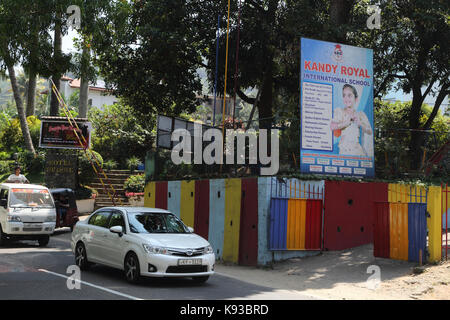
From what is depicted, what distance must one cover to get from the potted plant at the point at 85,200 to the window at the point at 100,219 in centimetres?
1668

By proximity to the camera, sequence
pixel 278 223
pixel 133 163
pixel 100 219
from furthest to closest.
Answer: pixel 133 163 → pixel 278 223 → pixel 100 219

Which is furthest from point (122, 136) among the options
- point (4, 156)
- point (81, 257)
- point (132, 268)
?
point (132, 268)

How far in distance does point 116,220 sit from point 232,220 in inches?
211

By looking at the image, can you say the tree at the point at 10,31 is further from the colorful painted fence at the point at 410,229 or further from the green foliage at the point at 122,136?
the green foliage at the point at 122,136

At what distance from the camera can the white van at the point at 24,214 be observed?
17.3 m

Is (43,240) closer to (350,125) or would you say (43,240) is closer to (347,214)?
(347,214)

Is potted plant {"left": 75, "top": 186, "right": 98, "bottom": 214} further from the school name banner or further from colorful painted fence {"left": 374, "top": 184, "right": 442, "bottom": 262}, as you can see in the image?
colorful painted fence {"left": 374, "top": 184, "right": 442, "bottom": 262}

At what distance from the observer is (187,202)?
19328 millimetres

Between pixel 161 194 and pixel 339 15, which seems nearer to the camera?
pixel 339 15

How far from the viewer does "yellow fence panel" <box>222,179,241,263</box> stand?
16.3 m

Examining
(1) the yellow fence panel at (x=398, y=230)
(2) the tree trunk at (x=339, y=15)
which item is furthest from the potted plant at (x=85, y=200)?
(1) the yellow fence panel at (x=398, y=230)

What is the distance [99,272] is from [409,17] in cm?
1564
